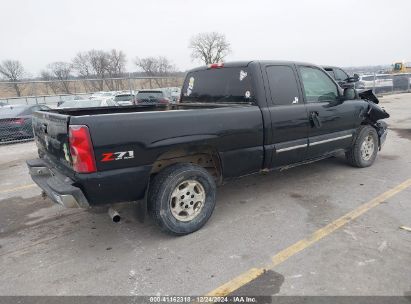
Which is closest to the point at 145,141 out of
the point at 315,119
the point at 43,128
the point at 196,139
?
the point at 196,139

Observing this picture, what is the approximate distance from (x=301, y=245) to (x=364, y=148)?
11.0 feet

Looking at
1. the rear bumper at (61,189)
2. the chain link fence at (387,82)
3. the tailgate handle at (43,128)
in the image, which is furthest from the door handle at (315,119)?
the chain link fence at (387,82)

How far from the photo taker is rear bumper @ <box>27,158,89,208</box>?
314cm

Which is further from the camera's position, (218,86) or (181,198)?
(218,86)

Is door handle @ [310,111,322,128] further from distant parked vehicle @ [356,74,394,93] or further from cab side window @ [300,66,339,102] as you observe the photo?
distant parked vehicle @ [356,74,394,93]

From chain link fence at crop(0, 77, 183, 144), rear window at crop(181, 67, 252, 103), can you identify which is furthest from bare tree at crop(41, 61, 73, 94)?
rear window at crop(181, 67, 252, 103)

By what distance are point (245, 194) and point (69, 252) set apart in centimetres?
255

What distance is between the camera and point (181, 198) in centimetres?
376

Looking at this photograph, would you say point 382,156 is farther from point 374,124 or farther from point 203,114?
point 203,114

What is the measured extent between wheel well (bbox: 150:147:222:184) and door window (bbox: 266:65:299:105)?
1.14 m

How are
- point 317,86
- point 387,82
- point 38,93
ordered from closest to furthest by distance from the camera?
1. point 317,86
2. point 38,93
3. point 387,82

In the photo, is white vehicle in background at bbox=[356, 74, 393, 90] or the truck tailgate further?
white vehicle in background at bbox=[356, 74, 393, 90]

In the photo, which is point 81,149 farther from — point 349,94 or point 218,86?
point 349,94

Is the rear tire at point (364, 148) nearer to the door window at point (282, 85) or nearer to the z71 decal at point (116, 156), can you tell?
the door window at point (282, 85)
